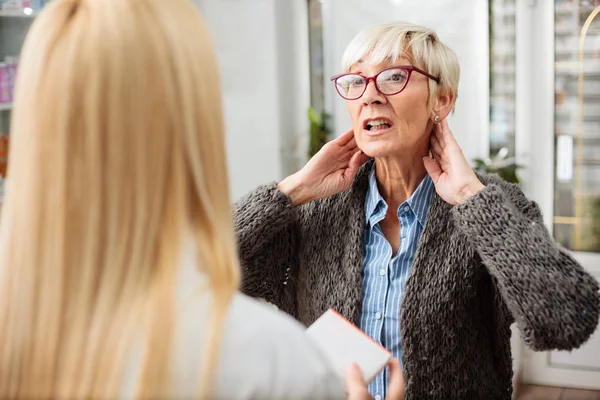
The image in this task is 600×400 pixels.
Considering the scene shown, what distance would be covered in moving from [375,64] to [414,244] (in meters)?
0.40

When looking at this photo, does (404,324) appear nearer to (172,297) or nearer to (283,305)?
(283,305)

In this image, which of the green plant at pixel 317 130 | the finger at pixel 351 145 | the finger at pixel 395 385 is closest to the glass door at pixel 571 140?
the green plant at pixel 317 130

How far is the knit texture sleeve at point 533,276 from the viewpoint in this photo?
1349 millimetres

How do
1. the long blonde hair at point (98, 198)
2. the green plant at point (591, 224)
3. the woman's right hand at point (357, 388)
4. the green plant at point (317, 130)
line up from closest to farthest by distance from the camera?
the long blonde hair at point (98, 198), the woman's right hand at point (357, 388), the green plant at point (591, 224), the green plant at point (317, 130)

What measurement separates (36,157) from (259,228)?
3.10 ft

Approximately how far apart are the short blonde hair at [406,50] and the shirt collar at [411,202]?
0.63ft

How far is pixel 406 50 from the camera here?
5.14 feet

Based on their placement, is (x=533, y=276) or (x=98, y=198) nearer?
(x=98, y=198)

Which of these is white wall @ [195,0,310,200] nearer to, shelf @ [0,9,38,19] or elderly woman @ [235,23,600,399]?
shelf @ [0,9,38,19]

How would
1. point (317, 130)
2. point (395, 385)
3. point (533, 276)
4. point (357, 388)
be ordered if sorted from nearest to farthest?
point (357, 388) < point (395, 385) < point (533, 276) < point (317, 130)

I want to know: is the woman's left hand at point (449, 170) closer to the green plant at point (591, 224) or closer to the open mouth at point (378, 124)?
the open mouth at point (378, 124)

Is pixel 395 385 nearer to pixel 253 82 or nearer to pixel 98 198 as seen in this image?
pixel 98 198

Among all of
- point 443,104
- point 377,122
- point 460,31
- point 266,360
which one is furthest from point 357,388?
point 460,31

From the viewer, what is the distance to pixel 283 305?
5.70ft
